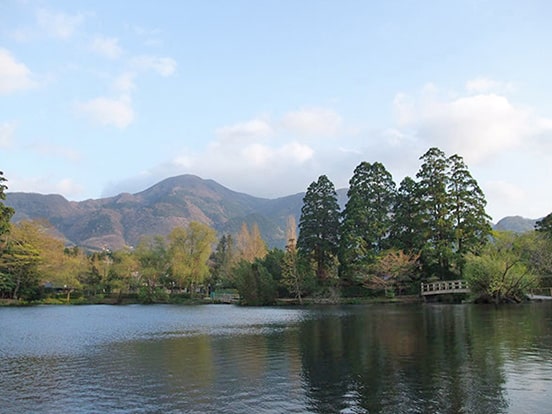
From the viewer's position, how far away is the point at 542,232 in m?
53.2

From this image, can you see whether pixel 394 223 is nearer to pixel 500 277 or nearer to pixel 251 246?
pixel 500 277

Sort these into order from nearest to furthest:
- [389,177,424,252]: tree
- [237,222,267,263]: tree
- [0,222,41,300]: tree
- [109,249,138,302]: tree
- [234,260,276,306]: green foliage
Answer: [389,177,424,252]: tree → [234,260,276,306]: green foliage → [0,222,41,300]: tree → [109,249,138,302]: tree → [237,222,267,263]: tree

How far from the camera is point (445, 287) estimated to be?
4906 cm

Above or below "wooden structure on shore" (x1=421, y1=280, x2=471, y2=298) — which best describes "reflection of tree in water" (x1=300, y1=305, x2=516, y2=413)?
below

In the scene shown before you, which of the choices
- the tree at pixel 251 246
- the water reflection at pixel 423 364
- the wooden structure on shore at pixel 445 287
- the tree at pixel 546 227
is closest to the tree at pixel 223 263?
the tree at pixel 251 246

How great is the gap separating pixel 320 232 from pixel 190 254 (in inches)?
961

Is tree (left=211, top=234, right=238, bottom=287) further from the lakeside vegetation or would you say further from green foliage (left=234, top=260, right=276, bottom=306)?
green foliage (left=234, top=260, right=276, bottom=306)

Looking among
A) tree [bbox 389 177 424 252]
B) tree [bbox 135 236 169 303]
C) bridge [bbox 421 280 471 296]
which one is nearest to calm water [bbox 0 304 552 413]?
bridge [bbox 421 280 471 296]

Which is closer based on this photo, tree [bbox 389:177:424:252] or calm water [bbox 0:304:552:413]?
calm water [bbox 0:304:552:413]

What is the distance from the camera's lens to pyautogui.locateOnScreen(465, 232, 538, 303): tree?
41.5 meters

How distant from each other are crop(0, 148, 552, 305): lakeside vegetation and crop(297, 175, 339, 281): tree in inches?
5.3

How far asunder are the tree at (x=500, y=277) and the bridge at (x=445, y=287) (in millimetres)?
2624

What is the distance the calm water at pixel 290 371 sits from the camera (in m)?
11.4

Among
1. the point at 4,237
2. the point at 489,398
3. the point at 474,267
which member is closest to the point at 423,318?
the point at 474,267
